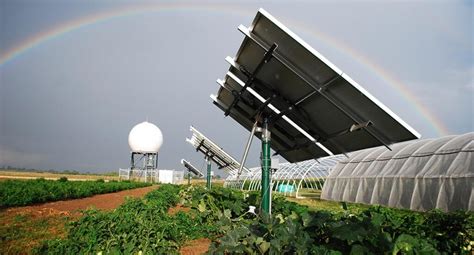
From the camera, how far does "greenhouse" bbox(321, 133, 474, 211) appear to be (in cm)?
1795

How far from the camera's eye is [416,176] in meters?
20.9

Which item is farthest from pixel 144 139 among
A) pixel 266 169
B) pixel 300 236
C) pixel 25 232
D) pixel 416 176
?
pixel 300 236

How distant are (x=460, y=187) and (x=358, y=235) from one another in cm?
1594

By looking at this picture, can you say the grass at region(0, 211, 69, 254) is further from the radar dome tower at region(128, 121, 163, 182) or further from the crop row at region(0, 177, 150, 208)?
the radar dome tower at region(128, 121, 163, 182)

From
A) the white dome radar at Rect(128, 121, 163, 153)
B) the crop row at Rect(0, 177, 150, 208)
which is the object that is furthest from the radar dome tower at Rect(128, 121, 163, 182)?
the crop row at Rect(0, 177, 150, 208)

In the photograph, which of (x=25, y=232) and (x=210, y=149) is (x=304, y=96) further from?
(x=210, y=149)

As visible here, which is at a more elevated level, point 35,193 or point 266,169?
point 266,169

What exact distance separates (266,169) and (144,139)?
158 ft

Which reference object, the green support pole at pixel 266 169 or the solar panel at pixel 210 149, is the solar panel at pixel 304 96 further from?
the solar panel at pixel 210 149

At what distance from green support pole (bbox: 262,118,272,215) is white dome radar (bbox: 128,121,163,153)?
47741 millimetres

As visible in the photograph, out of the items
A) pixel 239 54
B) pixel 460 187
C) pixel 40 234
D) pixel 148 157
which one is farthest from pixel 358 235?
pixel 148 157

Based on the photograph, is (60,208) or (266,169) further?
(60,208)

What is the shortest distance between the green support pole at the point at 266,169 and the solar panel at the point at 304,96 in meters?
0.39

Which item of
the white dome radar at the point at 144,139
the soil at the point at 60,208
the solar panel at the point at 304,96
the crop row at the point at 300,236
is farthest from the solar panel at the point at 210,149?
the white dome radar at the point at 144,139
